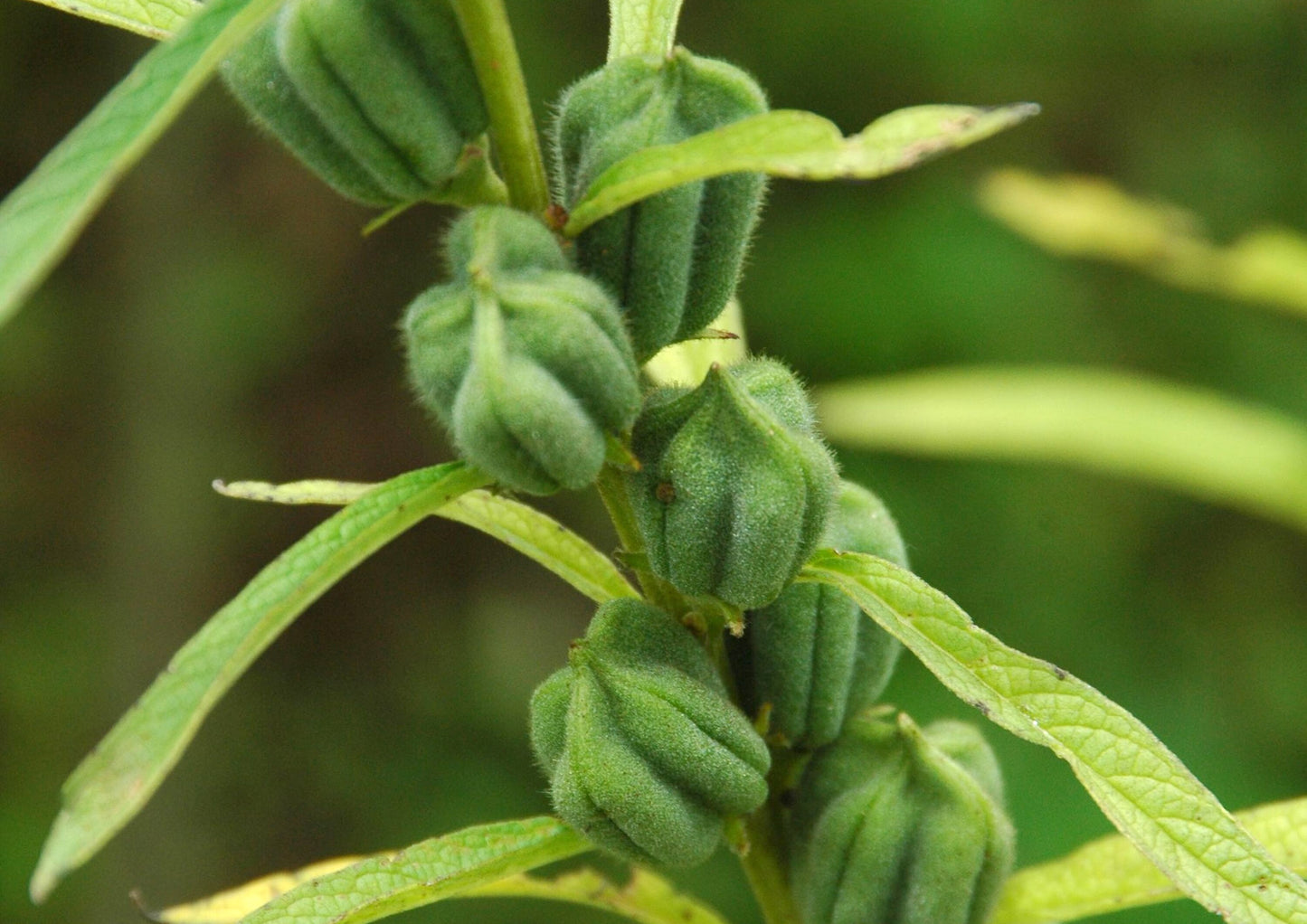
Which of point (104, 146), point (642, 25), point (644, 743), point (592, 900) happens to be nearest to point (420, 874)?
point (644, 743)

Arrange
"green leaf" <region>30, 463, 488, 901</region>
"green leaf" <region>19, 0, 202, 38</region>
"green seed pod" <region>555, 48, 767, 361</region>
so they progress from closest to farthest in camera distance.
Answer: "green leaf" <region>30, 463, 488, 901</region>, "green seed pod" <region>555, 48, 767, 361</region>, "green leaf" <region>19, 0, 202, 38</region>

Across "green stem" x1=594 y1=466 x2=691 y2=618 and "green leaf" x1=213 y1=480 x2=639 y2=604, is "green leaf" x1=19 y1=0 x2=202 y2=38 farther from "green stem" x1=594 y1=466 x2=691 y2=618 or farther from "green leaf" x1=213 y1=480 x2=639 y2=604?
"green stem" x1=594 y1=466 x2=691 y2=618

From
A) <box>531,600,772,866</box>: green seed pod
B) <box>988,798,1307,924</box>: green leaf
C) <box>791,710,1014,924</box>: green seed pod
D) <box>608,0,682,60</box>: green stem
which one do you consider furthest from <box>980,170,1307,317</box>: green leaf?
<box>531,600,772,866</box>: green seed pod

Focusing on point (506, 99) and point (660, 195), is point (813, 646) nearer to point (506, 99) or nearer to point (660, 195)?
point (660, 195)

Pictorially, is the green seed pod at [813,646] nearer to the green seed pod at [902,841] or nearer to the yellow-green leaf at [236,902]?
the green seed pod at [902,841]

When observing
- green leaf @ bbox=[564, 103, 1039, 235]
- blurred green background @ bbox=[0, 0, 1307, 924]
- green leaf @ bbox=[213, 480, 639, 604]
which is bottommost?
blurred green background @ bbox=[0, 0, 1307, 924]

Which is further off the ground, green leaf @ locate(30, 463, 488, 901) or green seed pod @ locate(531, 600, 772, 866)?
green leaf @ locate(30, 463, 488, 901)
